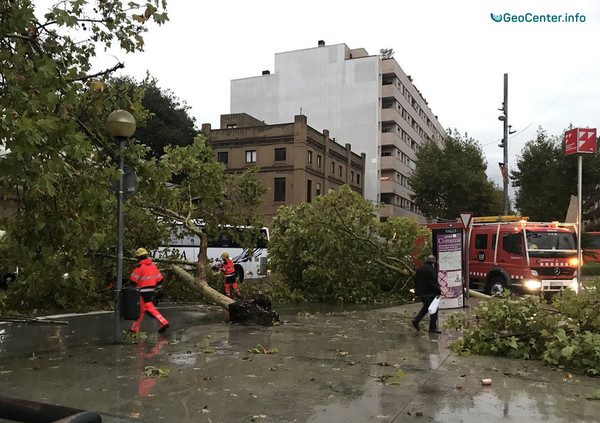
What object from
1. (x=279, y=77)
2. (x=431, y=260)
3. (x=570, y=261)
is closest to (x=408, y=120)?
(x=279, y=77)

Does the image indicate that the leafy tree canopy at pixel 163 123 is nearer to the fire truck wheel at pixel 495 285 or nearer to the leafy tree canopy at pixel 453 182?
the leafy tree canopy at pixel 453 182

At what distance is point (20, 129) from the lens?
4504 mm

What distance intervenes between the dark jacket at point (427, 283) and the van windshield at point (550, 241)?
7.00m

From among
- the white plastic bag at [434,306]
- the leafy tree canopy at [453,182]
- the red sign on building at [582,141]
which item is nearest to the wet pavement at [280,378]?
the white plastic bag at [434,306]

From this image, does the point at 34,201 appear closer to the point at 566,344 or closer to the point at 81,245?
the point at 81,245

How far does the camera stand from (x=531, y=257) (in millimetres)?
15258

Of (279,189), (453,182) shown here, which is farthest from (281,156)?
(453,182)

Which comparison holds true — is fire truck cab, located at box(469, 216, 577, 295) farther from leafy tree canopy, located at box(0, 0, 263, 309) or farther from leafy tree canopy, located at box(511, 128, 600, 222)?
leafy tree canopy, located at box(511, 128, 600, 222)

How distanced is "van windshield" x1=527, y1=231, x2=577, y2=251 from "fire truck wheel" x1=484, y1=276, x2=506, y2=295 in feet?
4.85

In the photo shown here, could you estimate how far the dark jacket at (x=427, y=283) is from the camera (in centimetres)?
966

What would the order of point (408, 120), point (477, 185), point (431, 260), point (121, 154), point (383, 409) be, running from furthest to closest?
point (408, 120), point (477, 185), point (431, 260), point (121, 154), point (383, 409)

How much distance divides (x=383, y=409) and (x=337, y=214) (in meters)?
10.2

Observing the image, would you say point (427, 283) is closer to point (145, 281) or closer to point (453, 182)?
point (145, 281)

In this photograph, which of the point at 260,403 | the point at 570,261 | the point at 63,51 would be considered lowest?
the point at 260,403
